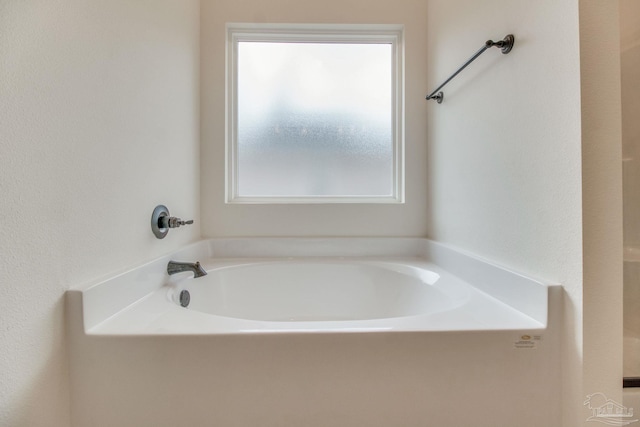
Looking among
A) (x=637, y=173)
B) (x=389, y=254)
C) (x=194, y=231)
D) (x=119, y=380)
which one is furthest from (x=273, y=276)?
(x=637, y=173)

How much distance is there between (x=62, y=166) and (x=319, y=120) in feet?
4.28

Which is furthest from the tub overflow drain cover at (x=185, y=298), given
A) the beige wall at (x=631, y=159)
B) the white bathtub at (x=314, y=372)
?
the beige wall at (x=631, y=159)

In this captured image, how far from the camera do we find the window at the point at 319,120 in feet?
5.80

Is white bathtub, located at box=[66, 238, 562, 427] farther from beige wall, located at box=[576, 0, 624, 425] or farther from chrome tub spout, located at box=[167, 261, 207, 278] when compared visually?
chrome tub spout, located at box=[167, 261, 207, 278]

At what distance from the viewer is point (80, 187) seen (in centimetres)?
79

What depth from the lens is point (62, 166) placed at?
74 cm

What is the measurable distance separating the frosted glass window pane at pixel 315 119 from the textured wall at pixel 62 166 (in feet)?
2.05

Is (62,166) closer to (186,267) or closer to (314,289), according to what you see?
(186,267)

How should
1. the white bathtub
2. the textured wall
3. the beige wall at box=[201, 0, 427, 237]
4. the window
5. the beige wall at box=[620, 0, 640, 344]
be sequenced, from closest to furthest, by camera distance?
the textured wall
the white bathtub
the beige wall at box=[620, 0, 640, 344]
the beige wall at box=[201, 0, 427, 237]
the window

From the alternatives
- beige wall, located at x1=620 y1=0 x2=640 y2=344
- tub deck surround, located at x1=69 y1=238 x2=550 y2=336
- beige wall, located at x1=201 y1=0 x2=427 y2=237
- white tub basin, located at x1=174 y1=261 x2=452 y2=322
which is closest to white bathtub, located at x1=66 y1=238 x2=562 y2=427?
tub deck surround, located at x1=69 y1=238 x2=550 y2=336

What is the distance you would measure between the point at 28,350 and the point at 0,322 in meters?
0.10

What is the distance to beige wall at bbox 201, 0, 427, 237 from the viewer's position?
1.66 metres

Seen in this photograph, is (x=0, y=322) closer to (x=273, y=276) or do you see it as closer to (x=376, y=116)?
(x=273, y=276)

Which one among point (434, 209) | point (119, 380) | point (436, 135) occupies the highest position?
point (436, 135)
